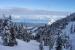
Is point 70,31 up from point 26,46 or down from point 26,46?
up

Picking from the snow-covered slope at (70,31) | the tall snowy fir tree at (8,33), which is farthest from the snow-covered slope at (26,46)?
the snow-covered slope at (70,31)

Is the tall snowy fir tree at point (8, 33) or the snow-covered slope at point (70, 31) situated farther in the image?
the tall snowy fir tree at point (8, 33)

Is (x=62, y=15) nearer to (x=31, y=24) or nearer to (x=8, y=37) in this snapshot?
(x=31, y=24)

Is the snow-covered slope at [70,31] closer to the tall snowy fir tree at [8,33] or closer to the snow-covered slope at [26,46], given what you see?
the snow-covered slope at [26,46]

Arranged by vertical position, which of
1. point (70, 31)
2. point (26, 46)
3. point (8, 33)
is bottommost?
point (26, 46)

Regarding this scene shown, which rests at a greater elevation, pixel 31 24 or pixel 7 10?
pixel 7 10

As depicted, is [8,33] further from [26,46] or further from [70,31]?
[70,31]

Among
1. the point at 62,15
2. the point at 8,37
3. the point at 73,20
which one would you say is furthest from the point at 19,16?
the point at 73,20

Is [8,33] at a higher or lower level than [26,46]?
higher

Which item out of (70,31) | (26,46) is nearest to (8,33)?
(26,46)

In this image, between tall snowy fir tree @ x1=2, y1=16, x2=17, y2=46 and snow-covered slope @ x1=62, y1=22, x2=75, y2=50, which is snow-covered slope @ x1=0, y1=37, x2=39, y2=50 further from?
snow-covered slope @ x1=62, y1=22, x2=75, y2=50

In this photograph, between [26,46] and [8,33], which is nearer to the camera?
[26,46]
